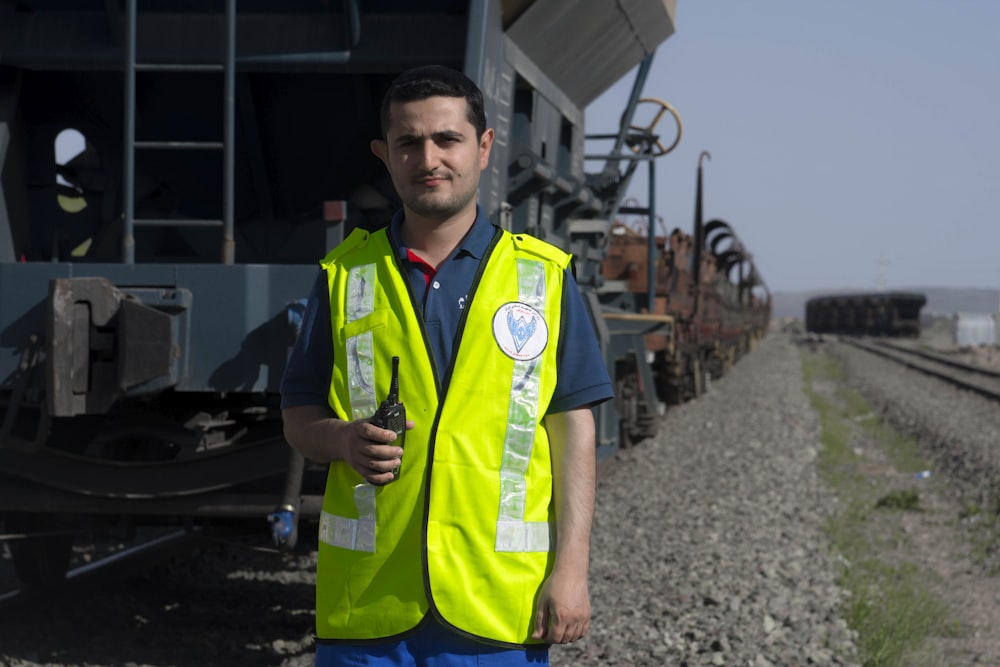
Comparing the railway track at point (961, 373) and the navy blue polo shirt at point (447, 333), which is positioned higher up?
the navy blue polo shirt at point (447, 333)

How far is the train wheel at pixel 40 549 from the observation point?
5.69m

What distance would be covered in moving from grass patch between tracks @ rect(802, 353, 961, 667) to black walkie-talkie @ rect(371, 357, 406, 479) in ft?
12.1

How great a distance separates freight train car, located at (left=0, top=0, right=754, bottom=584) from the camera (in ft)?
15.8

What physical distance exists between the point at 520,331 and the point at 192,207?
172 inches

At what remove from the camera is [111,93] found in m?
6.05

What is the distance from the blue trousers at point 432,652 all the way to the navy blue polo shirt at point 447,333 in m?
0.44

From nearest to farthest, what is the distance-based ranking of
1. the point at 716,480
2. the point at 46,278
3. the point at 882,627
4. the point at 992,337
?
the point at 46,278 → the point at 882,627 → the point at 716,480 → the point at 992,337

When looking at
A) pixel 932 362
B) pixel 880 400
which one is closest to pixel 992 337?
pixel 932 362

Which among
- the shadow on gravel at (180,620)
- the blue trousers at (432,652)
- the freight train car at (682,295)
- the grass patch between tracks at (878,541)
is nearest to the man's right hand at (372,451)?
the blue trousers at (432,652)

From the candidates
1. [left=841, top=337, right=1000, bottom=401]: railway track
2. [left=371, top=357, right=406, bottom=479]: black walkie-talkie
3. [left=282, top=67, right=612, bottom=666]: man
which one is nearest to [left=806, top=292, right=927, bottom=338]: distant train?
[left=841, top=337, right=1000, bottom=401]: railway track

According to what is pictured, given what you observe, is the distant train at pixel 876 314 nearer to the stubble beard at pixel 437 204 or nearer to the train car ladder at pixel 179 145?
the train car ladder at pixel 179 145

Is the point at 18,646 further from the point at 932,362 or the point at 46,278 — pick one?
the point at 932,362

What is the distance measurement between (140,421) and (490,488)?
3435 mm

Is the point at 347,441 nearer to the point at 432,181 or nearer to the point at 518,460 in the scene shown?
the point at 518,460
